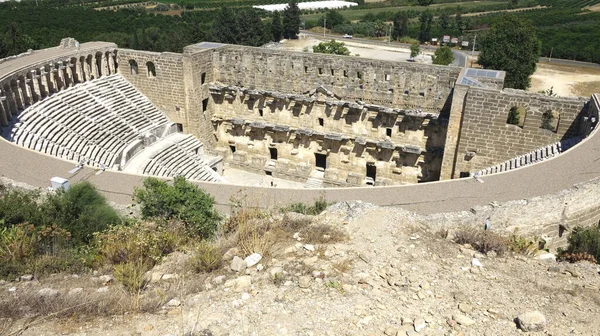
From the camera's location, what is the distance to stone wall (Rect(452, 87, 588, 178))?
1691 centimetres

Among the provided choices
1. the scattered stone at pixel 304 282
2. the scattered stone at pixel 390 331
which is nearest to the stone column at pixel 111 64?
the scattered stone at pixel 304 282

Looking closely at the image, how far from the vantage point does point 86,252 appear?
9523 millimetres

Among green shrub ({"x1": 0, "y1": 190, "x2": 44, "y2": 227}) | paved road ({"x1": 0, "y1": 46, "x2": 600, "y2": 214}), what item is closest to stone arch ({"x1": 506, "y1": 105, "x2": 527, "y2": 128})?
paved road ({"x1": 0, "y1": 46, "x2": 600, "y2": 214})

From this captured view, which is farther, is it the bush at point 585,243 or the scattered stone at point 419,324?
the bush at point 585,243

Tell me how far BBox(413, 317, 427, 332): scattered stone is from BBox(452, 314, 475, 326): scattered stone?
1.75 ft

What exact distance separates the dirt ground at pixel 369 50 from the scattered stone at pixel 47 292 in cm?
4270

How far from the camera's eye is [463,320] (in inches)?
289

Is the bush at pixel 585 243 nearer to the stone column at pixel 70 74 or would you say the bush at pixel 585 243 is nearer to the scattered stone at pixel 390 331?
the scattered stone at pixel 390 331

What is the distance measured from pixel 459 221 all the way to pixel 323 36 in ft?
172

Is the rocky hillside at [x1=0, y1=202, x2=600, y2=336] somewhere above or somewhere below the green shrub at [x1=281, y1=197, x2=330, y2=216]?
above

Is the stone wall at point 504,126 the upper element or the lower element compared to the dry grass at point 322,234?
upper

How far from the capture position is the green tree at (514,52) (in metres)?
33.3

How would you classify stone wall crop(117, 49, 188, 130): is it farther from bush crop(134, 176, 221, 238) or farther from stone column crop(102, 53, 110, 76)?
bush crop(134, 176, 221, 238)

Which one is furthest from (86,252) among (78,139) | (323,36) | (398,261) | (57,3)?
(57,3)
